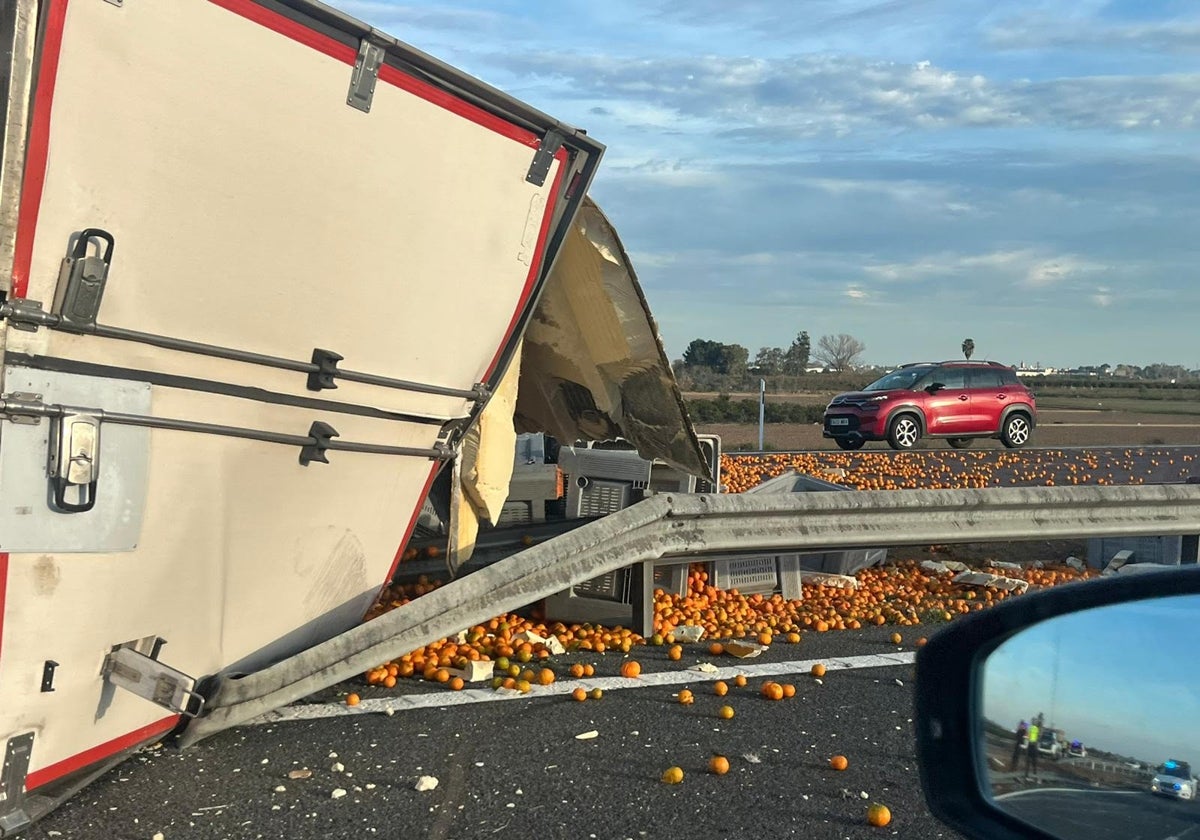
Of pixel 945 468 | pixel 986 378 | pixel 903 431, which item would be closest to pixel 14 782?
pixel 945 468

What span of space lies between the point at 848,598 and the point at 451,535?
111 inches

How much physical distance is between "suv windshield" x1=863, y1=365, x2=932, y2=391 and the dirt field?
171cm

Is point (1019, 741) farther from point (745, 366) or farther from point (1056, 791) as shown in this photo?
point (745, 366)

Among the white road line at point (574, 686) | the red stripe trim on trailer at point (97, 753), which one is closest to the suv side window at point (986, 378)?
the white road line at point (574, 686)

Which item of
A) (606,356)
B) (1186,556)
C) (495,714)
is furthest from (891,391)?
(495,714)

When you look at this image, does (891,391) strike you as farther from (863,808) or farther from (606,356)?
(863,808)

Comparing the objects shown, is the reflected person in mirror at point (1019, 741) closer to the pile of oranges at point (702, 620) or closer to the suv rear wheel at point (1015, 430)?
the pile of oranges at point (702, 620)

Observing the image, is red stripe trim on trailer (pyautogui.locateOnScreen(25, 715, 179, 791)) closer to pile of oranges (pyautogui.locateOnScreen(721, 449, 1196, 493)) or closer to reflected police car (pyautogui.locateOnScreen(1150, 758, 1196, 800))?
reflected police car (pyautogui.locateOnScreen(1150, 758, 1196, 800))

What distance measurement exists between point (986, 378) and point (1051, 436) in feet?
21.8

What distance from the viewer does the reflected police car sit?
134cm

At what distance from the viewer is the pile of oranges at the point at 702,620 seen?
4930 mm

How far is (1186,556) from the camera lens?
6.78 metres

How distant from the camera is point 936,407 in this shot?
2108cm

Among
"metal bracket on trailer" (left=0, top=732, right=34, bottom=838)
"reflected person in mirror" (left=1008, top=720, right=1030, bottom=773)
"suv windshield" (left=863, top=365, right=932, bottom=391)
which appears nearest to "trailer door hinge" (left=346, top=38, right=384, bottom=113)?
"metal bracket on trailer" (left=0, top=732, right=34, bottom=838)
